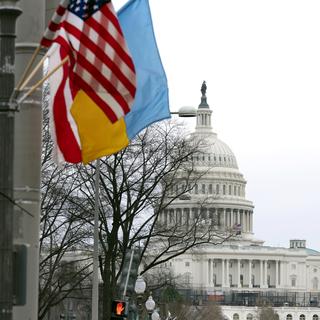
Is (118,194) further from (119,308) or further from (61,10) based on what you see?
(61,10)

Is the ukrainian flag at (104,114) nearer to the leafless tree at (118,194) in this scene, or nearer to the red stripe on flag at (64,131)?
the red stripe on flag at (64,131)

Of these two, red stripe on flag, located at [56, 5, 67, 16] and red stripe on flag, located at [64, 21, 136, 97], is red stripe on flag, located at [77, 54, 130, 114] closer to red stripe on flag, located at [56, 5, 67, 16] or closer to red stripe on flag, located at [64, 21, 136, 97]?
red stripe on flag, located at [64, 21, 136, 97]

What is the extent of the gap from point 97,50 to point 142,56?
4.32 metres

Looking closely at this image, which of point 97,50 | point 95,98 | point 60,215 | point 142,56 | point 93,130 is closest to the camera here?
point 97,50

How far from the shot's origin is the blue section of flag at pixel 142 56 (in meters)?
16.9

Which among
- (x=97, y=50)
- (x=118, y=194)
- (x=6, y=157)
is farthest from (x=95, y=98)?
(x=118, y=194)

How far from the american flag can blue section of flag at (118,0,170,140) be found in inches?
146

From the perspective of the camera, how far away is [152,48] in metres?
17.0

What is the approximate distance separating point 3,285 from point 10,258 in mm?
232

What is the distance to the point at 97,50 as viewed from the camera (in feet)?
42.1

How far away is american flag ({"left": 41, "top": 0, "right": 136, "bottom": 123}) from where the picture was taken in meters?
12.8

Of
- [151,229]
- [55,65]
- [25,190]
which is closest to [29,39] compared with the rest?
[55,65]

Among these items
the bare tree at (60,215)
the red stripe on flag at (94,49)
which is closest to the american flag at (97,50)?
the red stripe on flag at (94,49)

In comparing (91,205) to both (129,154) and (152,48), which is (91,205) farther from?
(152,48)
